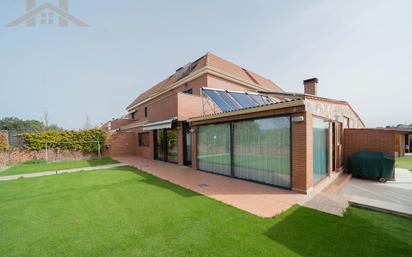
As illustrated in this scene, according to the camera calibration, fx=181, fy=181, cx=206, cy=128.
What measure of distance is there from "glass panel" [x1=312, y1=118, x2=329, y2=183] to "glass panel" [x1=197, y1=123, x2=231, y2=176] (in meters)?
4.74

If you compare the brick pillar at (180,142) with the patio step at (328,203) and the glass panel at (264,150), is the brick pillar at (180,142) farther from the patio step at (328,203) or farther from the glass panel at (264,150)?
the patio step at (328,203)

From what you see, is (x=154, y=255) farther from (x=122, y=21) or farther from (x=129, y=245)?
(x=122, y=21)

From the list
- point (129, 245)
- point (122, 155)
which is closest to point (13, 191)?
point (129, 245)

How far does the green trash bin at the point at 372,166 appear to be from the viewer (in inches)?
409

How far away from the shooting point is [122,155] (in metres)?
26.0

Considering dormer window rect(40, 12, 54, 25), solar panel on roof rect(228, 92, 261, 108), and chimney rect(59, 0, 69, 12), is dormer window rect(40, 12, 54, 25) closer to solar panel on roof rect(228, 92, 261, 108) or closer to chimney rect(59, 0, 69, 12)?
chimney rect(59, 0, 69, 12)

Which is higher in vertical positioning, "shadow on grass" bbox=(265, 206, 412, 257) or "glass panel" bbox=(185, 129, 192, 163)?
"glass panel" bbox=(185, 129, 192, 163)

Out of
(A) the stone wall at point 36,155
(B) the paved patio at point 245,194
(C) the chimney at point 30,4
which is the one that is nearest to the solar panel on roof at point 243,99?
(B) the paved patio at point 245,194

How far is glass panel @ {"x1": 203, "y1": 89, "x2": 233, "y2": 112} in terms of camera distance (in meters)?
14.3

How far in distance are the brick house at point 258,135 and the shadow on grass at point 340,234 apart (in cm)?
243

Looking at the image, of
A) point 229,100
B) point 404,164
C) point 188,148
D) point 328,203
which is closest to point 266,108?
point 328,203
